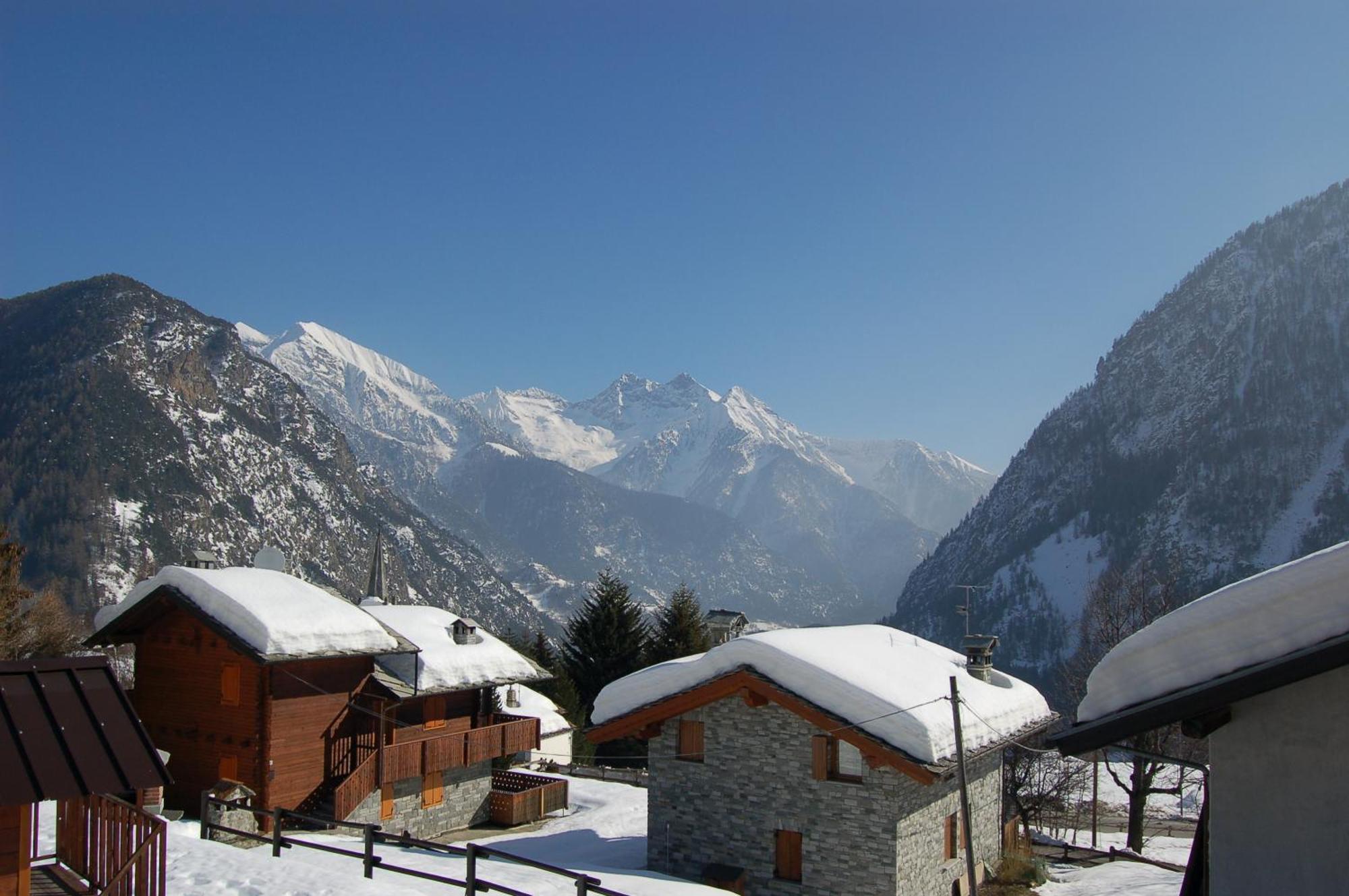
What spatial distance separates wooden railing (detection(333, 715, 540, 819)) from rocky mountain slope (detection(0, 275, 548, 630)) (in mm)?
125462

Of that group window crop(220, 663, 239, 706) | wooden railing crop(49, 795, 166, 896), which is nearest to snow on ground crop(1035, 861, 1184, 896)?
wooden railing crop(49, 795, 166, 896)

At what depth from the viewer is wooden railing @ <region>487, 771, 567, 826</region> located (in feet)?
104

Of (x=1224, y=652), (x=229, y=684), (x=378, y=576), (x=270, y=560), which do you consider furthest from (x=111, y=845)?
(x=378, y=576)

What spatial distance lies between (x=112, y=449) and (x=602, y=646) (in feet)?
460

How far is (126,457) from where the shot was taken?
161500 mm

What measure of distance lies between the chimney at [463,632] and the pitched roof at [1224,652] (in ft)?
97.3

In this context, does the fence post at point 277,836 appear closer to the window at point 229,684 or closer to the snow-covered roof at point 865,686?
the snow-covered roof at point 865,686

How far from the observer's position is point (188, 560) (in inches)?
1385

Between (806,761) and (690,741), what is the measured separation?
3.00 metres

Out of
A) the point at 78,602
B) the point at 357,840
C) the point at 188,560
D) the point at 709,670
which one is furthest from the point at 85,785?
the point at 78,602

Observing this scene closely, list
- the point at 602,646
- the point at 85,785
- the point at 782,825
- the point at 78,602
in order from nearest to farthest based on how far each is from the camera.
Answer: the point at 85,785
the point at 782,825
the point at 602,646
the point at 78,602

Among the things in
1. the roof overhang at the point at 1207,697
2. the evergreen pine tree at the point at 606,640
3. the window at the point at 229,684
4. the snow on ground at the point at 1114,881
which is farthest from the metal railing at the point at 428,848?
the evergreen pine tree at the point at 606,640

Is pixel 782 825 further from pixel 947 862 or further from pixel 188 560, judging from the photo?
pixel 188 560

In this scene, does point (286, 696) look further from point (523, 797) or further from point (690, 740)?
point (690, 740)
